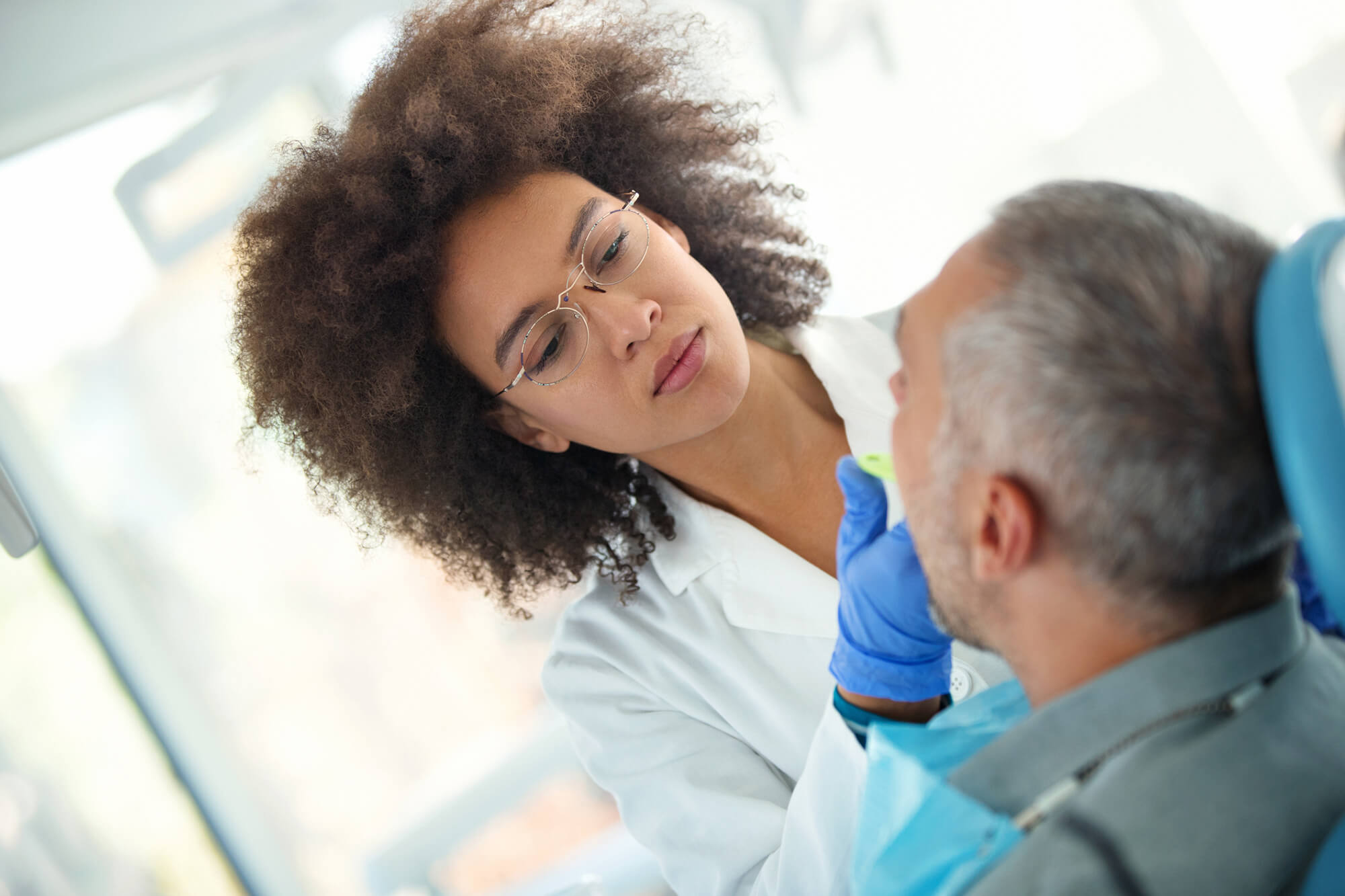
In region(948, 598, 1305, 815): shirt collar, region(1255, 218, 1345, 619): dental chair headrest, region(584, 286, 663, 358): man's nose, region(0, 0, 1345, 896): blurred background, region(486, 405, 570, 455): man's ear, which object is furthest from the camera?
region(0, 0, 1345, 896): blurred background

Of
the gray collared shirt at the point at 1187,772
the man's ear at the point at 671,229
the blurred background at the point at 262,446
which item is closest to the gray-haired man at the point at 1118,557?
the gray collared shirt at the point at 1187,772

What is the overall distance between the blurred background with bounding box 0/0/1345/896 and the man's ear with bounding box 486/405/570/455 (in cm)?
45

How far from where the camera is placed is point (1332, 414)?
63 centimetres

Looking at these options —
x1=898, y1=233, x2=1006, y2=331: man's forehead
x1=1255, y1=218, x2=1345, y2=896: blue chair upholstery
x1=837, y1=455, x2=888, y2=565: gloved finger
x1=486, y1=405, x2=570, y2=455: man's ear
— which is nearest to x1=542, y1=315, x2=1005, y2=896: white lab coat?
x1=486, y1=405, x2=570, y2=455: man's ear

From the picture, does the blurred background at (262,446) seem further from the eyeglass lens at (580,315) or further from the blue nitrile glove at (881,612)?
the blue nitrile glove at (881,612)

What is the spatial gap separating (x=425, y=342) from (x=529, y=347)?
0.25m

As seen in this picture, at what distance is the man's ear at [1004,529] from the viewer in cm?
78

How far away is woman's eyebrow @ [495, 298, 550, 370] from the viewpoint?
1.33 m

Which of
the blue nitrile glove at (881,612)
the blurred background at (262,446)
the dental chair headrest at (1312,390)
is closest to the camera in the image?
the dental chair headrest at (1312,390)

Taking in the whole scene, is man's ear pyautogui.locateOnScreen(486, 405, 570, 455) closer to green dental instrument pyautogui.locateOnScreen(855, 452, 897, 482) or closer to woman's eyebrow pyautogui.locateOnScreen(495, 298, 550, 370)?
woman's eyebrow pyautogui.locateOnScreen(495, 298, 550, 370)

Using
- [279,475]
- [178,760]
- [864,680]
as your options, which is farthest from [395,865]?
[864,680]

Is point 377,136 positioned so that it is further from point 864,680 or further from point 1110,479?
point 1110,479

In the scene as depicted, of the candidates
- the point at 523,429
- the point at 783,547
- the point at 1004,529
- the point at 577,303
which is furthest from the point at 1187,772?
the point at 523,429

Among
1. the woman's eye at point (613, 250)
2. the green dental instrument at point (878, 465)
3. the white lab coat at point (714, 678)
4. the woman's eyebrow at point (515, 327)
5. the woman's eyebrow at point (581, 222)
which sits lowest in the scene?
the white lab coat at point (714, 678)
